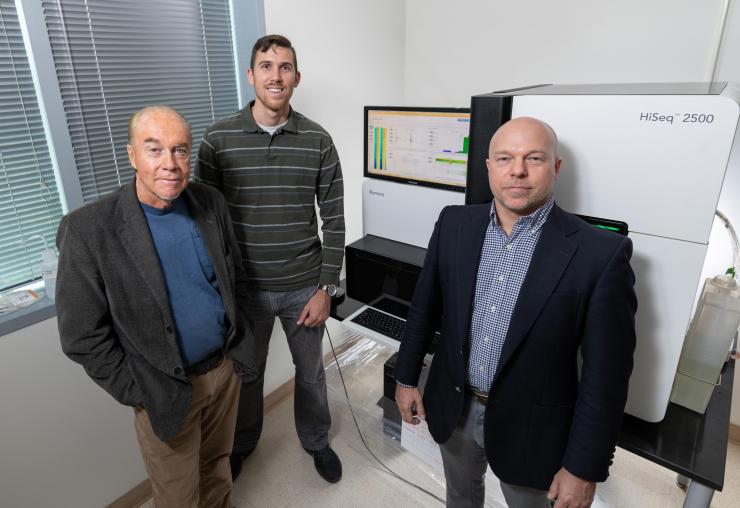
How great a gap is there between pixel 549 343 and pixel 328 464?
1379 mm

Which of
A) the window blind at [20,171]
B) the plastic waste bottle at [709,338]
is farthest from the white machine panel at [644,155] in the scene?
the window blind at [20,171]

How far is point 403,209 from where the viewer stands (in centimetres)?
174

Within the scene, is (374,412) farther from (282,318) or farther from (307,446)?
(282,318)

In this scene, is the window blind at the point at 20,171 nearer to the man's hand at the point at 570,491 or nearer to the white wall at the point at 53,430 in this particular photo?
the white wall at the point at 53,430

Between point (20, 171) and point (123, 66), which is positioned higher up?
point (123, 66)

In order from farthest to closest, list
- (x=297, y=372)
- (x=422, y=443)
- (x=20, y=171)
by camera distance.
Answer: (x=297, y=372) → (x=422, y=443) → (x=20, y=171)

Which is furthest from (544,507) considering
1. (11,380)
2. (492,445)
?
(11,380)

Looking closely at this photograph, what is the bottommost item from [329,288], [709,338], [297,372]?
[297,372]

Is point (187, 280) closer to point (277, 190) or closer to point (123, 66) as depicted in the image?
point (277, 190)

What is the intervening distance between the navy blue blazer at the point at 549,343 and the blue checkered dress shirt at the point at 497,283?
20 mm

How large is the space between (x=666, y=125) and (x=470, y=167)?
0.45 meters

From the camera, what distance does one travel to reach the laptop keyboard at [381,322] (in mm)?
1677

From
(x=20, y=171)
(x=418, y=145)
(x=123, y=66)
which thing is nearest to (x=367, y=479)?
(x=418, y=145)

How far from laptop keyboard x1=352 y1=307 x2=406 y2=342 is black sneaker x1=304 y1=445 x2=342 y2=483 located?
713mm
